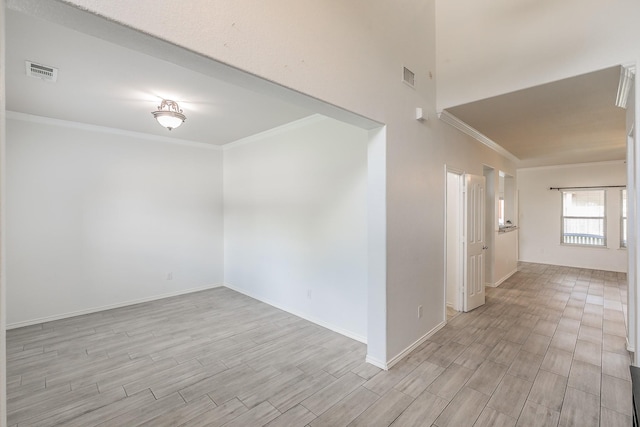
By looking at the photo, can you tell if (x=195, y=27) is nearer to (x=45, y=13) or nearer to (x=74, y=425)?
→ (x=45, y=13)

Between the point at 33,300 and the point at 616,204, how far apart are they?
1162cm

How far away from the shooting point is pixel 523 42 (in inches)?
110

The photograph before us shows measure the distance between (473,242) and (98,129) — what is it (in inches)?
238

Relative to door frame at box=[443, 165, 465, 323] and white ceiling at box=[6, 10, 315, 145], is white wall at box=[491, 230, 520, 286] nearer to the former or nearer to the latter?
door frame at box=[443, 165, 465, 323]

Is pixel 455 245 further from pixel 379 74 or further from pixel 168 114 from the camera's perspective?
pixel 168 114

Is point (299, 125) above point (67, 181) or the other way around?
above

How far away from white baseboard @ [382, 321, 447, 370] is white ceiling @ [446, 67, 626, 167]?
273cm

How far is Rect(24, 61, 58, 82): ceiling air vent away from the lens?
2470 millimetres

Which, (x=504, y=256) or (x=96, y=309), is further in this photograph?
(x=504, y=256)

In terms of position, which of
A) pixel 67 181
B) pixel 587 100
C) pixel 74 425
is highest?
pixel 587 100

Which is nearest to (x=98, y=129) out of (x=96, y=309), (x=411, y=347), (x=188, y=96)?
(x=188, y=96)

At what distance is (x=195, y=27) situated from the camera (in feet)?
4.50

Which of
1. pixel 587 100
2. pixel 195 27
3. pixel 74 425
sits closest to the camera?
pixel 195 27

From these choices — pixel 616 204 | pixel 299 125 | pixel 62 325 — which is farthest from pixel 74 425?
pixel 616 204
